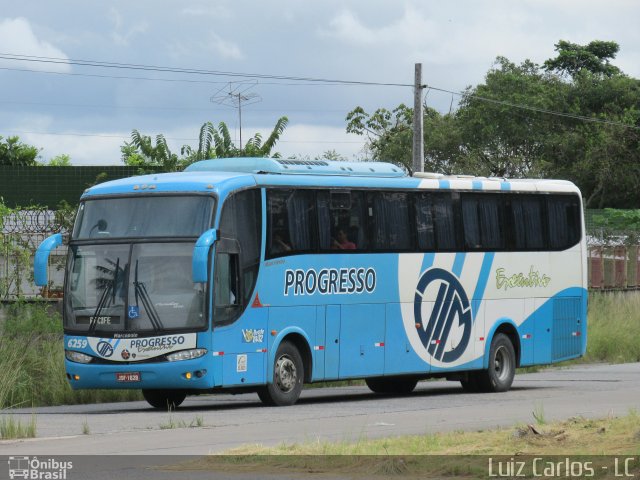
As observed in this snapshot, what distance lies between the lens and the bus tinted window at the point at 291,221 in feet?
69.2

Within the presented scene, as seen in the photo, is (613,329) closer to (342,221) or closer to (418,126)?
(418,126)

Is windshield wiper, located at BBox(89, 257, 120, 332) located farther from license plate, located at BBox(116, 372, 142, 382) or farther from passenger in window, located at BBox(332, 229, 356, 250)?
passenger in window, located at BBox(332, 229, 356, 250)

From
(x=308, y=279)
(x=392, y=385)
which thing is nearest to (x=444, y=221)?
(x=392, y=385)

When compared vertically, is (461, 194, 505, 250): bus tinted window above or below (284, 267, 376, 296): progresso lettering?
above

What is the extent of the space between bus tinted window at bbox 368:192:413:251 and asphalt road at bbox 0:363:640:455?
2.43m

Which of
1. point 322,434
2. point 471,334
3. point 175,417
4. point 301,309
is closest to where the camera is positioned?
point 322,434

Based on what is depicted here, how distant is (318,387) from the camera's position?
2786cm

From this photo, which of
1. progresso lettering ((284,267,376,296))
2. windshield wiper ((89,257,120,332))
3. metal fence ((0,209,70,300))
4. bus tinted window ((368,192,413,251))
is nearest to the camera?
windshield wiper ((89,257,120,332))

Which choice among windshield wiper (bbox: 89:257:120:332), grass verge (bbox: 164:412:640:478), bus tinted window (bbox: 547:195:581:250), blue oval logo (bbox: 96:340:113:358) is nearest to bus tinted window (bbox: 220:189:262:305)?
windshield wiper (bbox: 89:257:120:332)

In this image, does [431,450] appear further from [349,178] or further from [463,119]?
[463,119]

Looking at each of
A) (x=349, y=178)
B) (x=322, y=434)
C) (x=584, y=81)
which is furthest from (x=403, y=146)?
(x=322, y=434)

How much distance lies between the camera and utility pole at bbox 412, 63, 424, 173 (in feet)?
132

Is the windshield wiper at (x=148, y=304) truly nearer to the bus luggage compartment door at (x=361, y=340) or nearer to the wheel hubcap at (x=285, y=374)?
the wheel hubcap at (x=285, y=374)

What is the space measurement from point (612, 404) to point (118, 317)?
22.2ft
